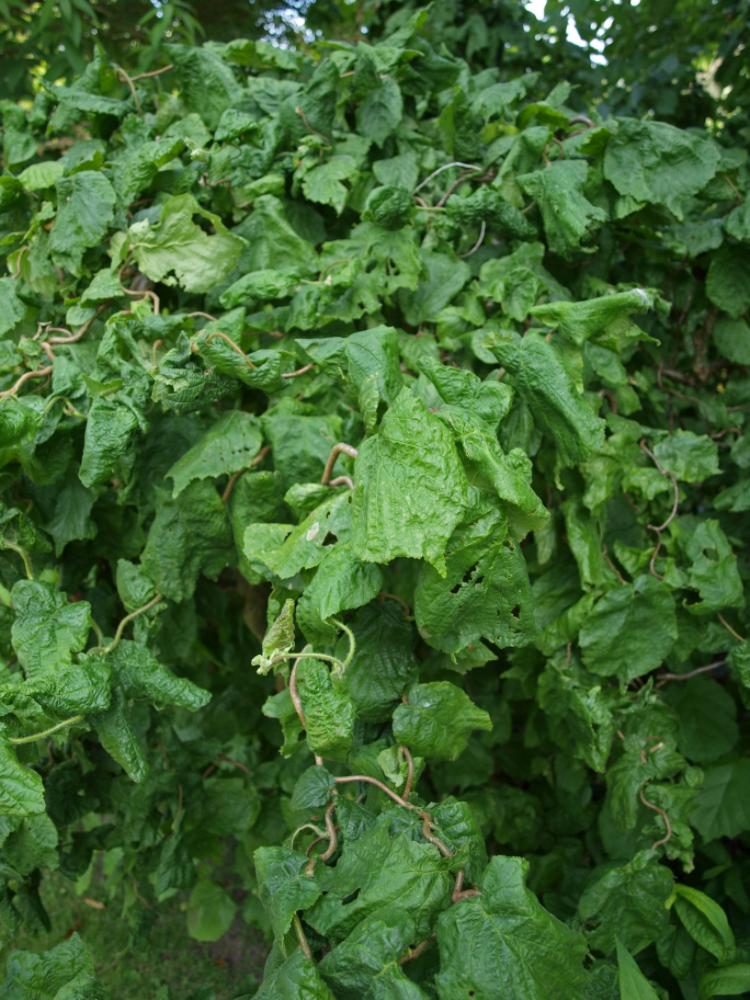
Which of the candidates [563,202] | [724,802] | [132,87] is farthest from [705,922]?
[132,87]

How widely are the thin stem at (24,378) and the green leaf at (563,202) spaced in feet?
3.04

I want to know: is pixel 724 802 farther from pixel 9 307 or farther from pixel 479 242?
pixel 9 307

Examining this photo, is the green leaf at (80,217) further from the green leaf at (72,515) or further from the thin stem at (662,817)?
the thin stem at (662,817)

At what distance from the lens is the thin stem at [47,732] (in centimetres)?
112

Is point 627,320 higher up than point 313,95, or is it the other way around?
point 313,95

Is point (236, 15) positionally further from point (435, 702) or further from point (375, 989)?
point (375, 989)

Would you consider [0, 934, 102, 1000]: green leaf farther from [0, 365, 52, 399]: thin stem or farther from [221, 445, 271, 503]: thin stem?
[0, 365, 52, 399]: thin stem

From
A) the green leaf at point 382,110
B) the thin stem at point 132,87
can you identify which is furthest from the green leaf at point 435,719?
the thin stem at point 132,87

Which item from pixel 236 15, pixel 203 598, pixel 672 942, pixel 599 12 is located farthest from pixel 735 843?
pixel 236 15

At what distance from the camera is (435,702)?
122cm

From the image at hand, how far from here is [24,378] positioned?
1.49 m

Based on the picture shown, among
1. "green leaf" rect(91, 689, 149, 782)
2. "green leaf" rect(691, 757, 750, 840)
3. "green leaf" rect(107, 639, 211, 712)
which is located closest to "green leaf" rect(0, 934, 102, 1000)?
"green leaf" rect(91, 689, 149, 782)

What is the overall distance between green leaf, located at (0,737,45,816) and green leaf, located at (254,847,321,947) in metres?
0.27

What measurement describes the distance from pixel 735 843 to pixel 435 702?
1590 mm
